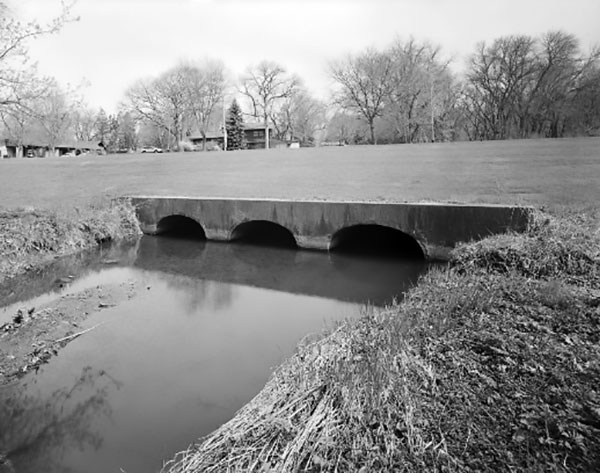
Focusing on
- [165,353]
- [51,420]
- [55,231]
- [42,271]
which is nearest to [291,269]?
[165,353]

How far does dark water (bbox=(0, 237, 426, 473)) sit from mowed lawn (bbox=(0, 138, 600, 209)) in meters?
4.49

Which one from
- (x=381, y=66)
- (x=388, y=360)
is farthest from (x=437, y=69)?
(x=388, y=360)

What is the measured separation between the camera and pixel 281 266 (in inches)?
472

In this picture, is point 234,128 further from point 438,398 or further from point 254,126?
point 438,398

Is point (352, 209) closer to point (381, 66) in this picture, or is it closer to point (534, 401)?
point (534, 401)

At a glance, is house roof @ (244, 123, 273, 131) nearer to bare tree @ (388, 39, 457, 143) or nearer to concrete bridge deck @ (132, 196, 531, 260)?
bare tree @ (388, 39, 457, 143)

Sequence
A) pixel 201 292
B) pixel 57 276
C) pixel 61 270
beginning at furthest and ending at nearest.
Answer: pixel 61 270
pixel 57 276
pixel 201 292

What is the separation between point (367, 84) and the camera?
46.2m

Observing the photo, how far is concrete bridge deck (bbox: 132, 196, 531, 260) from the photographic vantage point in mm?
10484

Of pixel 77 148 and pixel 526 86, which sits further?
pixel 77 148

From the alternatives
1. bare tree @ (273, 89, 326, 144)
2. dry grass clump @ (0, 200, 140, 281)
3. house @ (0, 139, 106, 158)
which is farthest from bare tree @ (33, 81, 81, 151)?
bare tree @ (273, 89, 326, 144)

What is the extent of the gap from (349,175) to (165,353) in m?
15.5

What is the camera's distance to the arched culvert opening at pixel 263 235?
15106 millimetres

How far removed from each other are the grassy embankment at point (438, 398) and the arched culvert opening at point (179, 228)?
1254cm
